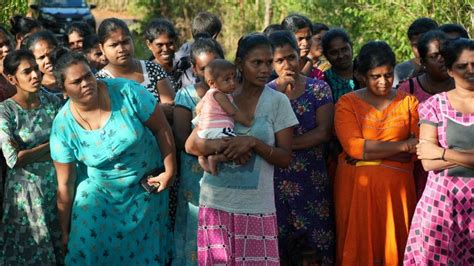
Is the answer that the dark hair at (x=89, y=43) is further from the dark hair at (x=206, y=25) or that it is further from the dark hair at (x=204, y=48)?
the dark hair at (x=204, y=48)

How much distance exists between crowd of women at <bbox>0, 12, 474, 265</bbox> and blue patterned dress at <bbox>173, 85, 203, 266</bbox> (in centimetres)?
1

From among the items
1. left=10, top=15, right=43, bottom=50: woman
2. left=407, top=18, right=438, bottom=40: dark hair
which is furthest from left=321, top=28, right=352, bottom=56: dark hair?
left=10, top=15, right=43, bottom=50: woman

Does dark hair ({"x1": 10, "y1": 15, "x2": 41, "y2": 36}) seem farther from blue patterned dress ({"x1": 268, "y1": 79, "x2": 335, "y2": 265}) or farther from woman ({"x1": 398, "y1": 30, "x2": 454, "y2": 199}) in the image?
woman ({"x1": 398, "y1": 30, "x2": 454, "y2": 199})

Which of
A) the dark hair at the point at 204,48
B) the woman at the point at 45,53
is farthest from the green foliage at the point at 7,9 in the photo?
the dark hair at the point at 204,48

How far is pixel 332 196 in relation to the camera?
7047 millimetres

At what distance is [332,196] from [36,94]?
7.68 feet

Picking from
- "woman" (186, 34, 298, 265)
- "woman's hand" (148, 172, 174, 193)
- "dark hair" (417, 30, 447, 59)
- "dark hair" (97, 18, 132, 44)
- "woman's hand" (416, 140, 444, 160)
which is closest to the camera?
"woman" (186, 34, 298, 265)

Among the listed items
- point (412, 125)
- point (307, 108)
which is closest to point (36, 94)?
point (307, 108)

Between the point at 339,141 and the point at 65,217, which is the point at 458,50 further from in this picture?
the point at 65,217

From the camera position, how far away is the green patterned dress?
6.77m

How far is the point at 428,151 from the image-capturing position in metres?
6.14

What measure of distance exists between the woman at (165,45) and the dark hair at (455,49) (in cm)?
242

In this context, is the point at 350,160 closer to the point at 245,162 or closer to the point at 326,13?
the point at 245,162

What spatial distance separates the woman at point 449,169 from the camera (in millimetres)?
6129
